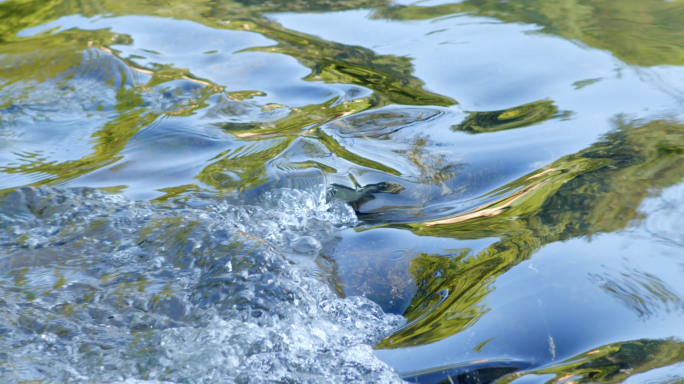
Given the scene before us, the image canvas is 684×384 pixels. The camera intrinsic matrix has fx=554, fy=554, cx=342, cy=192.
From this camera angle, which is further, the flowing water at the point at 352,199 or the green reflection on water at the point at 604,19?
the green reflection on water at the point at 604,19

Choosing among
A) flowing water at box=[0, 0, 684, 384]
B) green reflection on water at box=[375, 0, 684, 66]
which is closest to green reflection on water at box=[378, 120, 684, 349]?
flowing water at box=[0, 0, 684, 384]

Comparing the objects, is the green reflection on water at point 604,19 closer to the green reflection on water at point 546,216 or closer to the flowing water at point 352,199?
the flowing water at point 352,199

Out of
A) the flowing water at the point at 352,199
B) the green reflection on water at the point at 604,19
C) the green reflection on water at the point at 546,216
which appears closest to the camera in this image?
the flowing water at the point at 352,199

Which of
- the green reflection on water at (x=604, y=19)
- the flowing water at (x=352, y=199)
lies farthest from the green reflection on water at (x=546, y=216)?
the green reflection on water at (x=604, y=19)

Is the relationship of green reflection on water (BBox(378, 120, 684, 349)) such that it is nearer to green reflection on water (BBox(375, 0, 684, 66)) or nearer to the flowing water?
the flowing water

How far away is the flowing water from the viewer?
151 cm

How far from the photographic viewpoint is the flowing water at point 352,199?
151 centimetres

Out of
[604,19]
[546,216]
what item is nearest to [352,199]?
[546,216]

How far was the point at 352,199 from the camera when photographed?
2.41 meters

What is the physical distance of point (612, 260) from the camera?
5.80ft

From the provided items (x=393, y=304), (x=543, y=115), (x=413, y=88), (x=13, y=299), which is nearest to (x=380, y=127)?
(x=413, y=88)

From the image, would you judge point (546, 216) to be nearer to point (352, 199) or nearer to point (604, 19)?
point (352, 199)

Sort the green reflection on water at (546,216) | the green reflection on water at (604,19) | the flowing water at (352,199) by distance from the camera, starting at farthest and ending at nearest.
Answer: the green reflection on water at (604,19)
the green reflection on water at (546,216)
the flowing water at (352,199)

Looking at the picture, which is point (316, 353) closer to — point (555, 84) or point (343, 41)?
point (555, 84)
